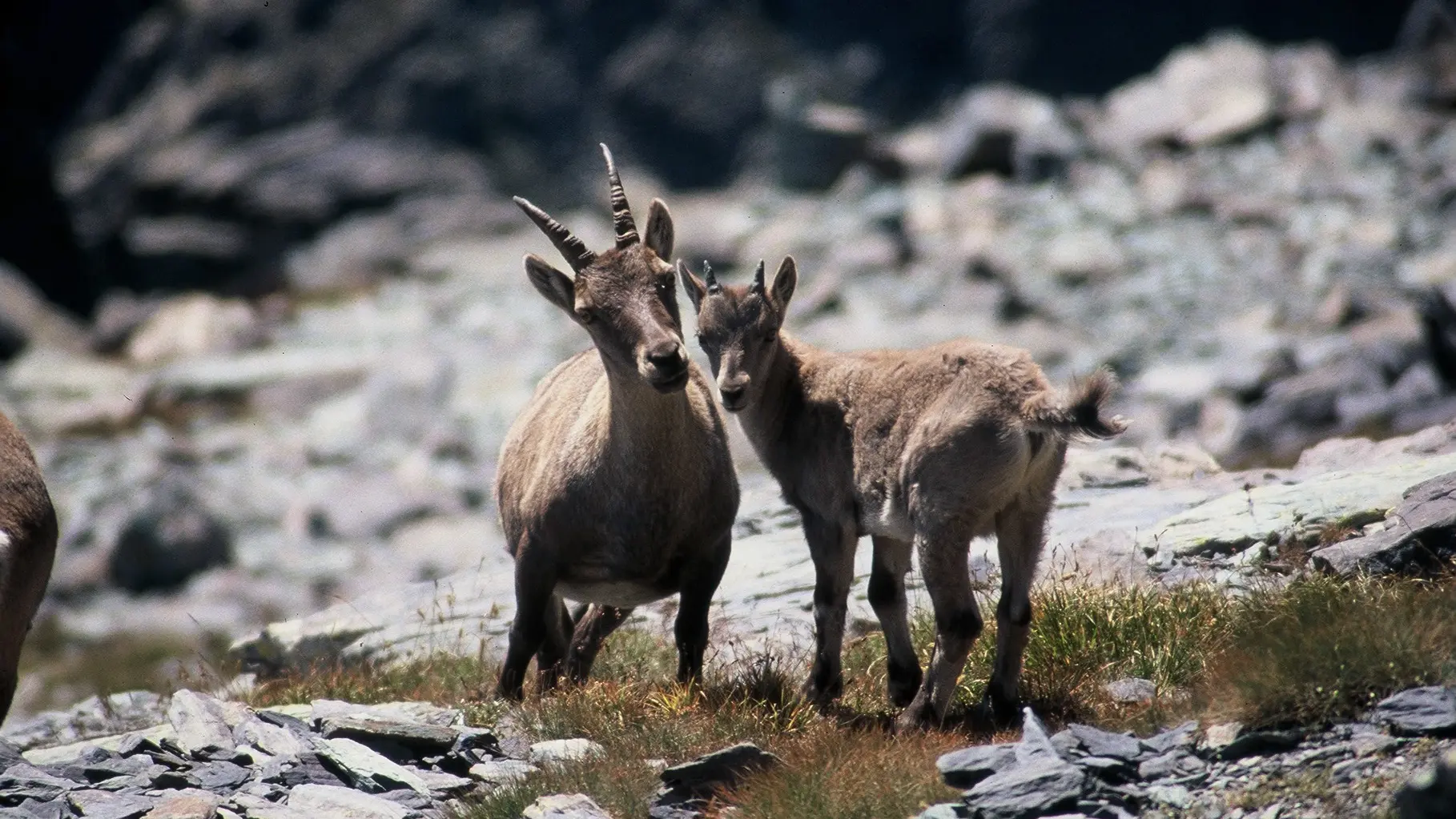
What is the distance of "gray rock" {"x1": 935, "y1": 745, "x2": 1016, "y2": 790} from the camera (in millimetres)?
6676

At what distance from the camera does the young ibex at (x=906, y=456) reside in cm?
762

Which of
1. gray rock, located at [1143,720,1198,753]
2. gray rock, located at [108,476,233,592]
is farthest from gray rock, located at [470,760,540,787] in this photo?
gray rock, located at [108,476,233,592]

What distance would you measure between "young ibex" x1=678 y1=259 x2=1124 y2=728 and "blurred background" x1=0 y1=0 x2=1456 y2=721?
9.54 meters

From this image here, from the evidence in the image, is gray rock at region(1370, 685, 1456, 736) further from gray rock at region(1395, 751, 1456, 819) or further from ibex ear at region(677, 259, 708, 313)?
ibex ear at region(677, 259, 708, 313)

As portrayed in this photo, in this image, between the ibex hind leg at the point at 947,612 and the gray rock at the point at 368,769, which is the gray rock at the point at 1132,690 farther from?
the gray rock at the point at 368,769

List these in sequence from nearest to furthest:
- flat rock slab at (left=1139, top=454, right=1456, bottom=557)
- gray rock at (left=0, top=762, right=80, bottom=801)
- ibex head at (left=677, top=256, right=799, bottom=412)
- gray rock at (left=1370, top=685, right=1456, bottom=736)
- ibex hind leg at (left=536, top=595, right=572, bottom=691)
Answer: gray rock at (left=1370, top=685, right=1456, bottom=736), gray rock at (left=0, top=762, right=80, bottom=801), ibex head at (left=677, top=256, right=799, bottom=412), flat rock slab at (left=1139, top=454, right=1456, bottom=557), ibex hind leg at (left=536, top=595, right=572, bottom=691)

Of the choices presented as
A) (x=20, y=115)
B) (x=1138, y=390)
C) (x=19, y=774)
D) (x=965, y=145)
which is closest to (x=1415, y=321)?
(x=1138, y=390)

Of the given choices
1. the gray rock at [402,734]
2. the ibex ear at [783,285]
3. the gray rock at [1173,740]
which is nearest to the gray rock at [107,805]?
the gray rock at [402,734]

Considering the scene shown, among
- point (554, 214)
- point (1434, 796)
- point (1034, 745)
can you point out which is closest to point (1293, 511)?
point (1034, 745)

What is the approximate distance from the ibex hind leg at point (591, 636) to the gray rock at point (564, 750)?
1.93m

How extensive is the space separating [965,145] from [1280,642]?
36052mm

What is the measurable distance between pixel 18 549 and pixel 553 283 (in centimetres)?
316

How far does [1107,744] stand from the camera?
Answer: 22.1 ft

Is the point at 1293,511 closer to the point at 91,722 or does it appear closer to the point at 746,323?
→ the point at 746,323
